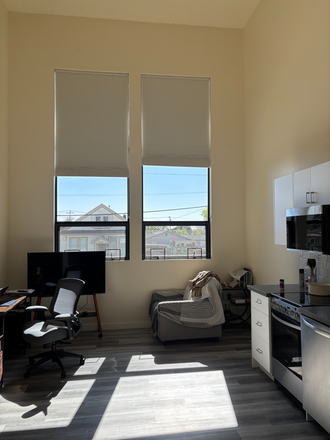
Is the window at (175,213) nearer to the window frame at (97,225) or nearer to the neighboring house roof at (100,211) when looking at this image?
the window frame at (97,225)

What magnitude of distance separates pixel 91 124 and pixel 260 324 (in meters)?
3.80

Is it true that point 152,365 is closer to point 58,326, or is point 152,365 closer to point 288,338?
point 58,326

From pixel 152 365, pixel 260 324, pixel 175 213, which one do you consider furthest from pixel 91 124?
pixel 260 324

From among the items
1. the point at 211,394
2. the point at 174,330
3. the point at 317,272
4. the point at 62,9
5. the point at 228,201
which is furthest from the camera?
the point at 228,201

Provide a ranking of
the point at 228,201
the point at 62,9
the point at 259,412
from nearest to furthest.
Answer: the point at 259,412 → the point at 62,9 → the point at 228,201

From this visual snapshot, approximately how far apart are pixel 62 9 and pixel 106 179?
8.57 feet

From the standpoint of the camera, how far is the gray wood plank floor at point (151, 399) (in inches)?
96.3

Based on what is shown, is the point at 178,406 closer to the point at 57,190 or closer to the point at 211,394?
the point at 211,394

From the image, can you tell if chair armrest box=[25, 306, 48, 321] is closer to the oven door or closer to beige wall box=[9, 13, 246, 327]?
beige wall box=[9, 13, 246, 327]

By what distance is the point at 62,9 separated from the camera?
4922 mm

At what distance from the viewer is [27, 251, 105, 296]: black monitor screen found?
4617 millimetres

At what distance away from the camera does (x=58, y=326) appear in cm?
363

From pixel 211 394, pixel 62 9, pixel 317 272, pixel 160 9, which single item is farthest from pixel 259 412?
pixel 62 9

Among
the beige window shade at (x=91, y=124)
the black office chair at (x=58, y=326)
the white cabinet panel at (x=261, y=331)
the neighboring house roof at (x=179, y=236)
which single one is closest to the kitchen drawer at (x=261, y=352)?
the white cabinet panel at (x=261, y=331)
